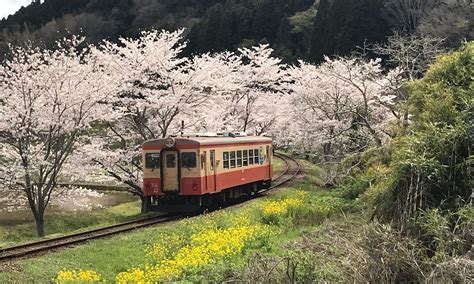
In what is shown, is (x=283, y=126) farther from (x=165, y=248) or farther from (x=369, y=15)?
(x=165, y=248)

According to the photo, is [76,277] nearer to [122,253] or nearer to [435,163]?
[122,253]

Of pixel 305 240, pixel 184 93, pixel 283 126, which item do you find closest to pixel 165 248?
pixel 305 240

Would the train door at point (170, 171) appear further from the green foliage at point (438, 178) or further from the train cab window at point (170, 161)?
the green foliage at point (438, 178)

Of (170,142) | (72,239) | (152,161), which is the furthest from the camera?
(152,161)

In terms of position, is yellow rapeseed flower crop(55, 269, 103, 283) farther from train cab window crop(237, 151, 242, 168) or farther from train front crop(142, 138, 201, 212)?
train cab window crop(237, 151, 242, 168)

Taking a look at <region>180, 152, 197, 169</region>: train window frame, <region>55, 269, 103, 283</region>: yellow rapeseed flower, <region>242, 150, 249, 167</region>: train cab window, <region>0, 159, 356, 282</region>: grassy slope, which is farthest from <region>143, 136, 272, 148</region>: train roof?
<region>55, 269, 103, 283</region>: yellow rapeseed flower

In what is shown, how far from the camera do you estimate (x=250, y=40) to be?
6206 centimetres

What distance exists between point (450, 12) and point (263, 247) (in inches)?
1206

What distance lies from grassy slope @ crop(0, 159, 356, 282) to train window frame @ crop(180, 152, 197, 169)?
241cm

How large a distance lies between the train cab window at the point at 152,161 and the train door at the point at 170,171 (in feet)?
0.66

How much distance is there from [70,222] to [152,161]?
5.83 m

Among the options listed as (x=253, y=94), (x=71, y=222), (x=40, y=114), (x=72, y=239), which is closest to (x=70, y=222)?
(x=71, y=222)

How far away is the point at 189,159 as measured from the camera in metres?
15.3

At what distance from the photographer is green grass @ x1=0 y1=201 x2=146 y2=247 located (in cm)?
1725
